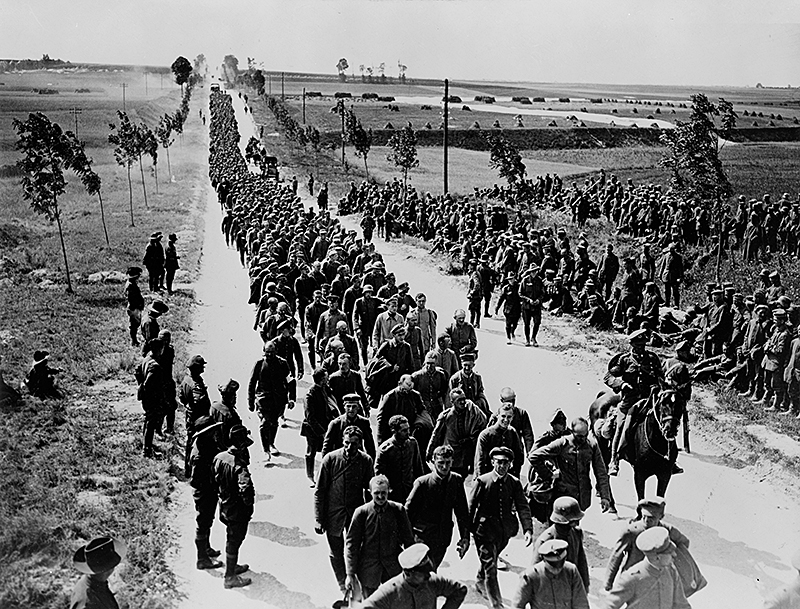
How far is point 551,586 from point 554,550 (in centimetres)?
25

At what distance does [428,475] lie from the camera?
639 centimetres

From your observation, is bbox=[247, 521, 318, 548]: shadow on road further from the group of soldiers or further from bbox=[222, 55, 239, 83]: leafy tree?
bbox=[222, 55, 239, 83]: leafy tree

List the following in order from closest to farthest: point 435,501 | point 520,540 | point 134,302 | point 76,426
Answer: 1. point 435,501
2. point 520,540
3. point 76,426
4. point 134,302

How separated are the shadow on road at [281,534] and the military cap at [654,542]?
396cm

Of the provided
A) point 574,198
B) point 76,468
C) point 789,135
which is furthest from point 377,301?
point 789,135

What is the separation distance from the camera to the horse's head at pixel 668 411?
8.09 metres

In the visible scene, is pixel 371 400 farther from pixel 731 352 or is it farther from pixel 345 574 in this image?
pixel 731 352

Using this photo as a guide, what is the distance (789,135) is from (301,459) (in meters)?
62.8

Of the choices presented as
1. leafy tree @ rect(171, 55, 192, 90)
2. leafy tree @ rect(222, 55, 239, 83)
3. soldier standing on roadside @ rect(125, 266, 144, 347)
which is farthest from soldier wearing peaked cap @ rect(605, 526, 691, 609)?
leafy tree @ rect(222, 55, 239, 83)

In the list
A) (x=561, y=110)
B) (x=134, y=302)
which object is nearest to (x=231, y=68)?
(x=561, y=110)

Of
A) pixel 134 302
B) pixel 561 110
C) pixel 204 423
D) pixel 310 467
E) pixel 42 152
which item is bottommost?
pixel 310 467

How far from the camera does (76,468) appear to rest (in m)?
9.29

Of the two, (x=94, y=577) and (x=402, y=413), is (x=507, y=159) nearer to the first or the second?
(x=402, y=413)

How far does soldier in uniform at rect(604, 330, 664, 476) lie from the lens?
8.77 m
